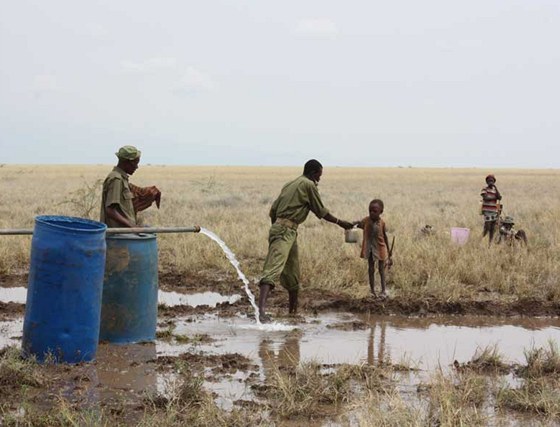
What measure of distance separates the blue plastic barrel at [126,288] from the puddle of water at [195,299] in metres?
1.94

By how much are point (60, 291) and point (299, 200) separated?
3031 millimetres

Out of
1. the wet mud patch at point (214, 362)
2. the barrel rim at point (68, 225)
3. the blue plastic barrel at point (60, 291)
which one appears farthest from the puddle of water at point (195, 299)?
the blue plastic barrel at point (60, 291)

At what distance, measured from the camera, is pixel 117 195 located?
22.8 feet

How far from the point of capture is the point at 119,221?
696 cm

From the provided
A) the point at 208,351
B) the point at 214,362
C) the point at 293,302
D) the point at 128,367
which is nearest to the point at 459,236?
the point at 293,302

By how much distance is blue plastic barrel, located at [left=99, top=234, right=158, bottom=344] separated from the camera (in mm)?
6848

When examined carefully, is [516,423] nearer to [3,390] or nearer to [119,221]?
[3,390]

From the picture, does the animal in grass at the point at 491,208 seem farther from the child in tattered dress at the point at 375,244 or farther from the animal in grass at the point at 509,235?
the child in tattered dress at the point at 375,244

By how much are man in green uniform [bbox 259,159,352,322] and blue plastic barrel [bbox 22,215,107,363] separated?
7.90 ft

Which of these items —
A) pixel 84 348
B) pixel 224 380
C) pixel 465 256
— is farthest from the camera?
pixel 465 256

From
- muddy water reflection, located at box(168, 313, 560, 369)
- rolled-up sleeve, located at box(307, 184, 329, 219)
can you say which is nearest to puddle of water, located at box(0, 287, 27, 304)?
muddy water reflection, located at box(168, 313, 560, 369)

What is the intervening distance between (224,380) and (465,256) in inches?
229

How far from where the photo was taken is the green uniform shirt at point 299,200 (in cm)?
823

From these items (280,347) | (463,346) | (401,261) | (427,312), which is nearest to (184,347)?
(280,347)
